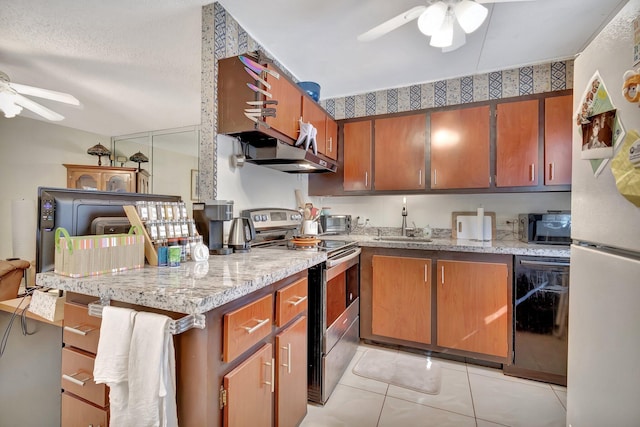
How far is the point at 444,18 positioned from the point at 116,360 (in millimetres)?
2211

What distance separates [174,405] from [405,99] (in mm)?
2973

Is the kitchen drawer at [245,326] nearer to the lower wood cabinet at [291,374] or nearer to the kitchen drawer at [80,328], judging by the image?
the lower wood cabinet at [291,374]

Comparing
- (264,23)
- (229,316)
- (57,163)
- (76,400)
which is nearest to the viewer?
(229,316)

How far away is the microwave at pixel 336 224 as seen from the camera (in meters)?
2.83

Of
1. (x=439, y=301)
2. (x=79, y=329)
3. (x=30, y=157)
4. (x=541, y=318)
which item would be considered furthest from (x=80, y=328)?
(x=30, y=157)

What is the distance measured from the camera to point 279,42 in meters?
2.10

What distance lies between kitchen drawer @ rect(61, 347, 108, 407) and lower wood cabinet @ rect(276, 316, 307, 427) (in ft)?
2.16

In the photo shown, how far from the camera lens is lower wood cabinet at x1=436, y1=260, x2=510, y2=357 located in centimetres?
203

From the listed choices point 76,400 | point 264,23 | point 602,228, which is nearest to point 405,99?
point 264,23

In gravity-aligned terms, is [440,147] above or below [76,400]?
above

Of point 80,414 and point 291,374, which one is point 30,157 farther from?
point 291,374

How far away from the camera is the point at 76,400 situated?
1030 millimetres

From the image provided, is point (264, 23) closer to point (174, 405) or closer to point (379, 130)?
point (379, 130)

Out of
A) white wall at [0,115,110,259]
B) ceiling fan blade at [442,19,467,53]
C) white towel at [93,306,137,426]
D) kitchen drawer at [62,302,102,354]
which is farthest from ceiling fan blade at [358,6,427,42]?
white wall at [0,115,110,259]
